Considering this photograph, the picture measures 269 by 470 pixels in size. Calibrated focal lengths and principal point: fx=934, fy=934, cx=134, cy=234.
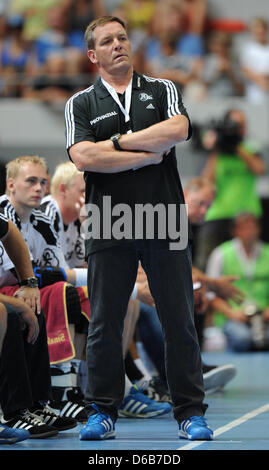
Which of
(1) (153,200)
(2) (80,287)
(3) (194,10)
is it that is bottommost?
(2) (80,287)

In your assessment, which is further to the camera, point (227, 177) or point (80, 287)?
point (227, 177)

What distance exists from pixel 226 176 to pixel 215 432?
6.45m

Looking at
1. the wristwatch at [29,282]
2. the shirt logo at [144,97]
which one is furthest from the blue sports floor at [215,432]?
the shirt logo at [144,97]

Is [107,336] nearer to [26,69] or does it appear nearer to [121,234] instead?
[121,234]

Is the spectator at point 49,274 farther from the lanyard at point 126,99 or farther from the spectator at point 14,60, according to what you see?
the spectator at point 14,60

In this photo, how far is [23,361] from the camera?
4605 mm

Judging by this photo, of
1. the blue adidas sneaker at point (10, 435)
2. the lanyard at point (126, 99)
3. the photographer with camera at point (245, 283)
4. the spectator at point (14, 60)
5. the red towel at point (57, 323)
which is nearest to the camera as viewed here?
the blue adidas sneaker at point (10, 435)

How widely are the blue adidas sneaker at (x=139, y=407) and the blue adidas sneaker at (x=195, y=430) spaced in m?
1.27

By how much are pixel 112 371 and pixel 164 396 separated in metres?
1.86

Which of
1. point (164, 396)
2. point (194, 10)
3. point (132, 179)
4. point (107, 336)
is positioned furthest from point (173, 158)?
point (194, 10)

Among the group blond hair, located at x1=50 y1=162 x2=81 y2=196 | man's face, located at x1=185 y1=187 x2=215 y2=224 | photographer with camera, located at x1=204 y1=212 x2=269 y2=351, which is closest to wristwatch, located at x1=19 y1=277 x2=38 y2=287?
blond hair, located at x1=50 y1=162 x2=81 y2=196

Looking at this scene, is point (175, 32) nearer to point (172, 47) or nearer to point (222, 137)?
point (172, 47)

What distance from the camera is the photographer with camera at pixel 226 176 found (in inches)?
416

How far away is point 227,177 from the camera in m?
11.0
